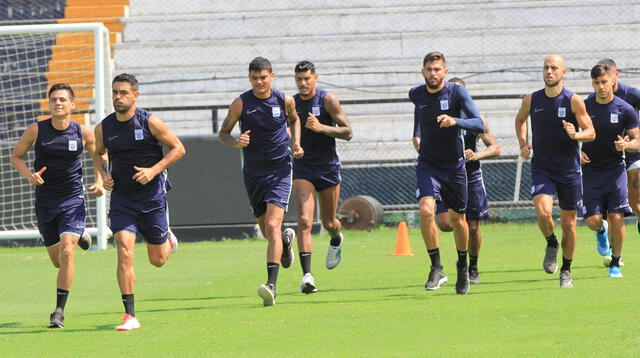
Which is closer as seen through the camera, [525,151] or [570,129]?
[570,129]

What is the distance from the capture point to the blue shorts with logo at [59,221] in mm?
9767

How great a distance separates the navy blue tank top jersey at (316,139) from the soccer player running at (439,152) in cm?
118

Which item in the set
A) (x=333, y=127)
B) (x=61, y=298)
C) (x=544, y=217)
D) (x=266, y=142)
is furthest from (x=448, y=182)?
(x=61, y=298)

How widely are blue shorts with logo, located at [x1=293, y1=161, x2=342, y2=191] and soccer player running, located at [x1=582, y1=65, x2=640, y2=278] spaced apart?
2.69m

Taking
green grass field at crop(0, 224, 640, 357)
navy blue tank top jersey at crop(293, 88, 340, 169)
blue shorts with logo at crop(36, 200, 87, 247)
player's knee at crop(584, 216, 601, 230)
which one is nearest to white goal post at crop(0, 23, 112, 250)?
green grass field at crop(0, 224, 640, 357)

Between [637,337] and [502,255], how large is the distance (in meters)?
7.94

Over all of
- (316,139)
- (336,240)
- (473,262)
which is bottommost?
(473,262)

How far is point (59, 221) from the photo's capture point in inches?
388

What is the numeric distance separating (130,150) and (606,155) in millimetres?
5509

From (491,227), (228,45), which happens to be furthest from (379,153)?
(228,45)

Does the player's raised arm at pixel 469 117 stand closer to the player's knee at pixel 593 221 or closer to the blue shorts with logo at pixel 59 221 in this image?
the player's knee at pixel 593 221

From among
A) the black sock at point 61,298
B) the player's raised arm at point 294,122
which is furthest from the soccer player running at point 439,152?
the black sock at point 61,298

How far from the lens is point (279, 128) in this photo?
1112 centimetres

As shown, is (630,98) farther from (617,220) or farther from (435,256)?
(435,256)
